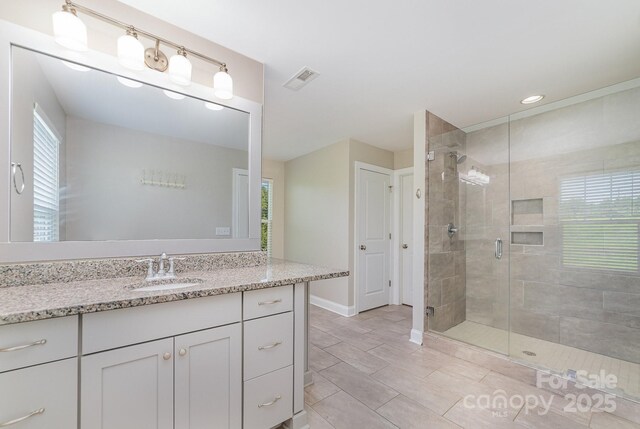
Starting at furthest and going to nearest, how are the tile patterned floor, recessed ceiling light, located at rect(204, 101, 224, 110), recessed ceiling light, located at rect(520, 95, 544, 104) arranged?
recessed ceiling light, located at rect(520, 95, 544, 104) < recessed ceiling light, located at rect(204, 101, 224, 110) < the tile patterned floor

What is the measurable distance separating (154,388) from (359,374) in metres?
1.51

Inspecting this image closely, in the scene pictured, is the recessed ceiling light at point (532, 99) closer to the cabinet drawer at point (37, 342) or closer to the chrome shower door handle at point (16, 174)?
the cabinet drawer at point (37, 342)

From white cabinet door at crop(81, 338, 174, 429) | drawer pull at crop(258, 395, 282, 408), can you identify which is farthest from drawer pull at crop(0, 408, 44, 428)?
drawer pull at crop(258, 395, 282, 408)

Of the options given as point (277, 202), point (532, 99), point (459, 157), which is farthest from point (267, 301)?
point (277, 202)

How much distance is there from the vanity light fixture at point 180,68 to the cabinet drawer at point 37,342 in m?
1.32

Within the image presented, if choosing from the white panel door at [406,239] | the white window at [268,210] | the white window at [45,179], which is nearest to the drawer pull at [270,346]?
the white window at [45,179]

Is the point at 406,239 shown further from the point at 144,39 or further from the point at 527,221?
the point at 144,39

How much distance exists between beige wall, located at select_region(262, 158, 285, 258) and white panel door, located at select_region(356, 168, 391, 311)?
1681mm

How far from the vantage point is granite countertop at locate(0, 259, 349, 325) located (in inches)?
32.7

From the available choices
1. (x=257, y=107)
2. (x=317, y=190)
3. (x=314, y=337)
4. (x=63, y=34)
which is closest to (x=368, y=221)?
(x=317, y=190)

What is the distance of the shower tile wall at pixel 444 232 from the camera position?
2.73 meters

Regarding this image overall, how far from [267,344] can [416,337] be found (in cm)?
189

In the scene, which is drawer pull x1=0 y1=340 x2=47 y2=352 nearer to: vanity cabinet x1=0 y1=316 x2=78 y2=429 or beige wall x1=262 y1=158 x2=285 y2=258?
vanity cabinet x1=0 y1=316 x2=78 y2=429

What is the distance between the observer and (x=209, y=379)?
117cm
